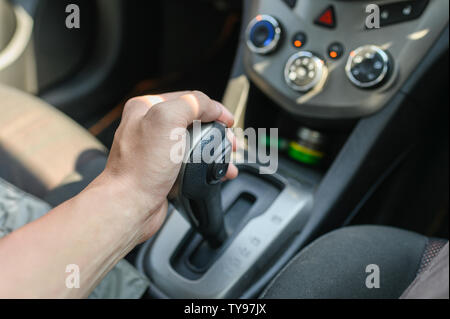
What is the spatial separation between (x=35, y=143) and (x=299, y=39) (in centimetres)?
59

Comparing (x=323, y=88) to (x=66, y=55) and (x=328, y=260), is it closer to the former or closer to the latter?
(x=328, y=260)

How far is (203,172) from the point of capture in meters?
0.61

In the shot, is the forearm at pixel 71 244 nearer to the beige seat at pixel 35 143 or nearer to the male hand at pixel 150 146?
the male hand at pixel 150 146

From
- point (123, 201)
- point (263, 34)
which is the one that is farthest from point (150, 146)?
point (263, 34)

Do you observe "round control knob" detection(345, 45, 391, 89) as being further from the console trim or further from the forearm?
the forearm

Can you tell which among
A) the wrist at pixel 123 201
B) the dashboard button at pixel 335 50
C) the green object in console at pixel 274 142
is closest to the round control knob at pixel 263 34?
the dashboard button at pixel 335 50

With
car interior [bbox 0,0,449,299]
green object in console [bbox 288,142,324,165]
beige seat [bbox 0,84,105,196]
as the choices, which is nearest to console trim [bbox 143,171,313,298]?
car interior [bbox 0,0,449,299]

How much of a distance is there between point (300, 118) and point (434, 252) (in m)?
0.40

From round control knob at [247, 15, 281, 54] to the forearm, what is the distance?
1.60 feet

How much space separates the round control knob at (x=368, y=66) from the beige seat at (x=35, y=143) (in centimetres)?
55

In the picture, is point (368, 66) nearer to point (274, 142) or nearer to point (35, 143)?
point (274, 142)

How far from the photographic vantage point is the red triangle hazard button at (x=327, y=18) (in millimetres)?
873

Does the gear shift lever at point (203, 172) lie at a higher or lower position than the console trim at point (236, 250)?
higher

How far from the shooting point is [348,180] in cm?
89
